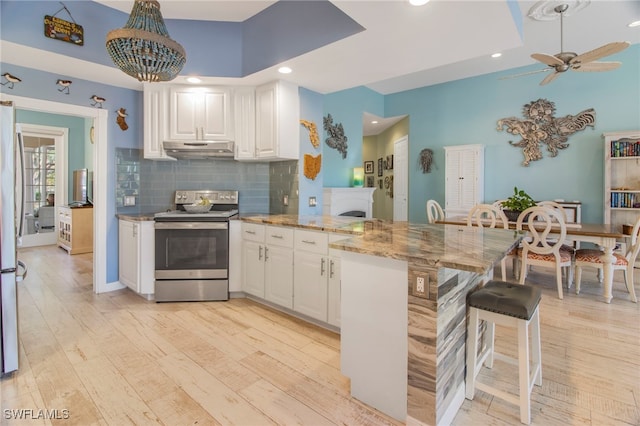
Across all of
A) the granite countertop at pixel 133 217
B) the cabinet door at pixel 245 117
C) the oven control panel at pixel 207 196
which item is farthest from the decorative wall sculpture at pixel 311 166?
the granite countertop at pixel 133 217

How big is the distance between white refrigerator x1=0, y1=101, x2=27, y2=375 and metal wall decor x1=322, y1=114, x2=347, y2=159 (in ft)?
12.8

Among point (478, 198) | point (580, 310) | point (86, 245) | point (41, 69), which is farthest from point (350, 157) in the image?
point (86, 245)

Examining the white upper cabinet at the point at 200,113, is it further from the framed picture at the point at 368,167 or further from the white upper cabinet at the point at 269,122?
the framed picture at the point at 368,167

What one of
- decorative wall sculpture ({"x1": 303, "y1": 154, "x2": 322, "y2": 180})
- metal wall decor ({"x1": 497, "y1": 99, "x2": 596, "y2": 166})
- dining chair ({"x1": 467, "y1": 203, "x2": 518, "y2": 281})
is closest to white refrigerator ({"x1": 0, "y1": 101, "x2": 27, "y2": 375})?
decorative wall sculpture ({"x1": 303, "y1": 154, "x2": 322, "y2": 180})

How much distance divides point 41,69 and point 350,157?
424 cm

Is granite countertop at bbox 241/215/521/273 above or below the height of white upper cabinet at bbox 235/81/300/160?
below

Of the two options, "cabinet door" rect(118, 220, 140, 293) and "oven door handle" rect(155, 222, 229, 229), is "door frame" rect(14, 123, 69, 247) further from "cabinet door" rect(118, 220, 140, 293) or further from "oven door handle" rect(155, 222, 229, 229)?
"oven door handle" rect(155, 222, 229, 229)

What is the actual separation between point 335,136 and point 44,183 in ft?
20.5

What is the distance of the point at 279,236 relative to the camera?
308 cm

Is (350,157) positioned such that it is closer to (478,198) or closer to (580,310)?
(478,198)

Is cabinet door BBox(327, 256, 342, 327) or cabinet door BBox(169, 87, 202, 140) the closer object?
cabinet door BBox(327, 256, 342, 327)

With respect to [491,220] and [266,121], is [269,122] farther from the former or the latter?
[491,220]

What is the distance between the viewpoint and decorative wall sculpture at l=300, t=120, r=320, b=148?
3.92 m

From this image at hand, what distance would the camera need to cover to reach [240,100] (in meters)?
3.82
